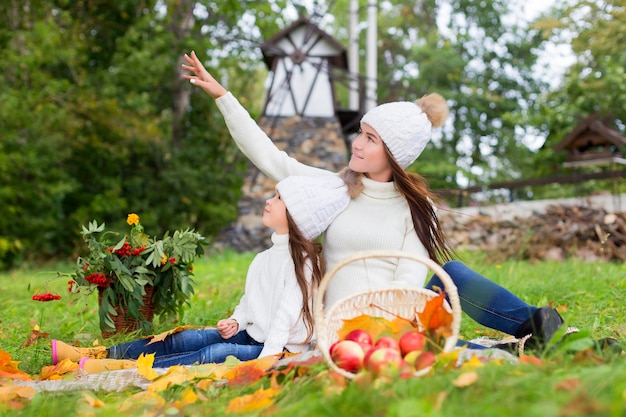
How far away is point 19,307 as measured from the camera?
473 centimetres

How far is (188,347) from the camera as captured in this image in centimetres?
283

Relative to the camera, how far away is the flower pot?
3.25m

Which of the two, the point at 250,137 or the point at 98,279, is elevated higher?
the point at 250,137

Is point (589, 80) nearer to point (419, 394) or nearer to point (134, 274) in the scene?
point (134, 274)

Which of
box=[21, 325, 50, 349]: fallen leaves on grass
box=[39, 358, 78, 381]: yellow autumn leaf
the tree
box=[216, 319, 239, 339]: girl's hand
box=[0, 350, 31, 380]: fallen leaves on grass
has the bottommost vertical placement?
box=[21, 325, 50, 349]: fallen leaves on grass

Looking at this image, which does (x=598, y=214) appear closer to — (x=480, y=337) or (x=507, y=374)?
(x=480, y=337)

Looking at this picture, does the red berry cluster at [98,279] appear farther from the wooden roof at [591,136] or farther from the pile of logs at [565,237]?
the wooden roof at [591,136]

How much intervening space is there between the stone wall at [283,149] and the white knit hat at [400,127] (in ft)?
25.1

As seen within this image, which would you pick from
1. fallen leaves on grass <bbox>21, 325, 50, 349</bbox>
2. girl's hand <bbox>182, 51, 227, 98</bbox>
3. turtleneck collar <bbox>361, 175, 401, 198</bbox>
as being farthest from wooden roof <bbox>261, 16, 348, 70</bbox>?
turtleneck collar <bbox>361, 175, 401, 198</bbox>

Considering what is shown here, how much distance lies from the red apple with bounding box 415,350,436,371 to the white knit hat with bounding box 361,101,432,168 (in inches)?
43.2

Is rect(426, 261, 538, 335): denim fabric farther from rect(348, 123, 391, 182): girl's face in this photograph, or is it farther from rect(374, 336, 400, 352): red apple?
rect(374, 336, 400, 352): red apple

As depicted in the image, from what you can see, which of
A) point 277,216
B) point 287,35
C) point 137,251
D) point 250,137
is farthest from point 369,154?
point 287,35

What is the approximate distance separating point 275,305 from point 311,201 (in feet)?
1.45

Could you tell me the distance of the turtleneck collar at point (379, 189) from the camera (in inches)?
114
